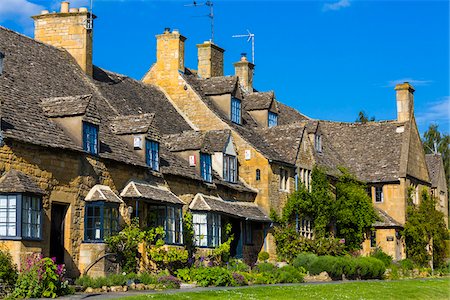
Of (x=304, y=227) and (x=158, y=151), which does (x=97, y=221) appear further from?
(x=304, y=227)

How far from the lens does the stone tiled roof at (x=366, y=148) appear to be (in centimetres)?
5369

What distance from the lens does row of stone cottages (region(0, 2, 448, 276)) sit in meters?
27.8

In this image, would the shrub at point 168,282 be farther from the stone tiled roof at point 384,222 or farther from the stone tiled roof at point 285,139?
the stone tiled roof at point 384,222

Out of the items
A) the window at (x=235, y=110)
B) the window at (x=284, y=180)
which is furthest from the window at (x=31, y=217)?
the window at (x=235, y=110)

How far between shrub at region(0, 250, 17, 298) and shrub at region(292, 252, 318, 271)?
17.9 metres

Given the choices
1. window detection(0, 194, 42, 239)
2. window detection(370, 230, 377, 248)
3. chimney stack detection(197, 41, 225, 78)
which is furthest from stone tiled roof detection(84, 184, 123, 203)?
window detection(370, 230, 377, 248)

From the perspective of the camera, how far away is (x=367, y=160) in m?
55.2

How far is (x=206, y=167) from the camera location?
37938 mm

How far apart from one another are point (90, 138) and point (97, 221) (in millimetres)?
3020

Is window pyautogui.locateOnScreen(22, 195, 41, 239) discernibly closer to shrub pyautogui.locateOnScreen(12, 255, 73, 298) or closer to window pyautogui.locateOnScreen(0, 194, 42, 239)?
window pyautogui.locateOnScreen(0, 194, 42, 239)

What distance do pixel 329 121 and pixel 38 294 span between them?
39.4 meters

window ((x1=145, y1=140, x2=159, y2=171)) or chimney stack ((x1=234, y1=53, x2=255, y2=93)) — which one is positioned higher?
chimney stack ((x1=234, y1=53, x2=255, y2=93))

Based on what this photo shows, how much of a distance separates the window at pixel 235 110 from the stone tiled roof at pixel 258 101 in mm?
2564

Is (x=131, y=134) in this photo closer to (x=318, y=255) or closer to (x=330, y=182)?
(x=318, y=255)
